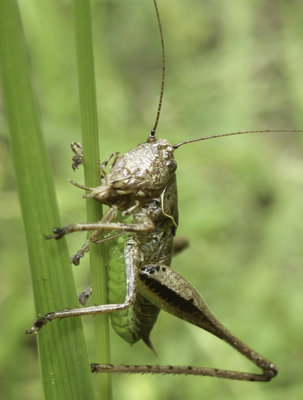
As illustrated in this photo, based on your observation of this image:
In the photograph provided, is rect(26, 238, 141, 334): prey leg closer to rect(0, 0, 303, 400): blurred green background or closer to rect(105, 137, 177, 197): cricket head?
rect(105, 137, 177, 197): cricket head

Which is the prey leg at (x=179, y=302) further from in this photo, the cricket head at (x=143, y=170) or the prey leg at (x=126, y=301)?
the cricket head at (x=143, y=170)

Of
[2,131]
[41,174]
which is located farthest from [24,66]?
[2,131]

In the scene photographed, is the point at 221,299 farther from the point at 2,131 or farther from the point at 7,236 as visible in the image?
the point at 2,131

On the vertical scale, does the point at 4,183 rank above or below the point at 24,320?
above

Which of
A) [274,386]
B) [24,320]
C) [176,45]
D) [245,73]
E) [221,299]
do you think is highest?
[176,45]

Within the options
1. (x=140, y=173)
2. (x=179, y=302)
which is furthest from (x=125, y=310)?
(x=140, y=173)

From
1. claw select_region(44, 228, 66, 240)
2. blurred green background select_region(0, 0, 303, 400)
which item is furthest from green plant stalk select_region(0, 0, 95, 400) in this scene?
blurred green background select_region(0, 0, 303, 400)

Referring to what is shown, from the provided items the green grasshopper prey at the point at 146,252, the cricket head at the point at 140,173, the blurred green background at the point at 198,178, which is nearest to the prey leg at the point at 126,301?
the green grasshopper prey at the point at 146,252
